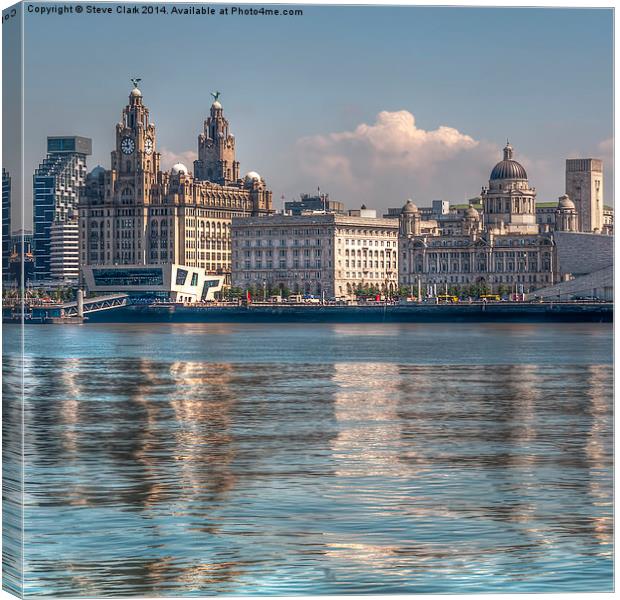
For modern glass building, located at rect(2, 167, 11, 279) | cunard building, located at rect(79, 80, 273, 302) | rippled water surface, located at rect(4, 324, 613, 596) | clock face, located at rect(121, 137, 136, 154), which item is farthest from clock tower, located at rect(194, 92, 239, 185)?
modern glass building, located at rect(2, 167, 11, 279)

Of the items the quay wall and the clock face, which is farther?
the quay wall

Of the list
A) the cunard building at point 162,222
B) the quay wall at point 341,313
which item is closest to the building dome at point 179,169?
the cunard building at point 162,222

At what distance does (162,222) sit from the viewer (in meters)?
156

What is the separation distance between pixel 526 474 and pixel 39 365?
34.0 metres

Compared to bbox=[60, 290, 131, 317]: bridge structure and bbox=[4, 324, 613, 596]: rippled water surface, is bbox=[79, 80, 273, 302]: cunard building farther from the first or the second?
bbox=[4, 324, 613, 596]: rippled water surface

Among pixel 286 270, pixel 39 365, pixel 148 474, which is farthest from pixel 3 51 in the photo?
pixel 286 270

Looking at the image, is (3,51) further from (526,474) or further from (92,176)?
(92,176)

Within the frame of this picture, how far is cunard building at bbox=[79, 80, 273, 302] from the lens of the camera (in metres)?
149

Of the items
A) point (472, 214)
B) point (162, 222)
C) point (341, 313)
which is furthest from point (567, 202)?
point (472, 214)

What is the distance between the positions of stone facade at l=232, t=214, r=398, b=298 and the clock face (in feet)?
69.5

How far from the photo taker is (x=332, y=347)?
73250 millimetres

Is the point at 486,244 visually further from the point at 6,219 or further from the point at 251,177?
the point at 6,219

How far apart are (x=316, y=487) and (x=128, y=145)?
366 ft

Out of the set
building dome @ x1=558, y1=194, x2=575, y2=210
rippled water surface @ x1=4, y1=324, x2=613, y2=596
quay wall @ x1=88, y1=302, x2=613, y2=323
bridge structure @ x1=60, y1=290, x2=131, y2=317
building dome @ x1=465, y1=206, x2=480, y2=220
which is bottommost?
rippled water surface @ x1=4, y1=324, x2=613, y2=596
